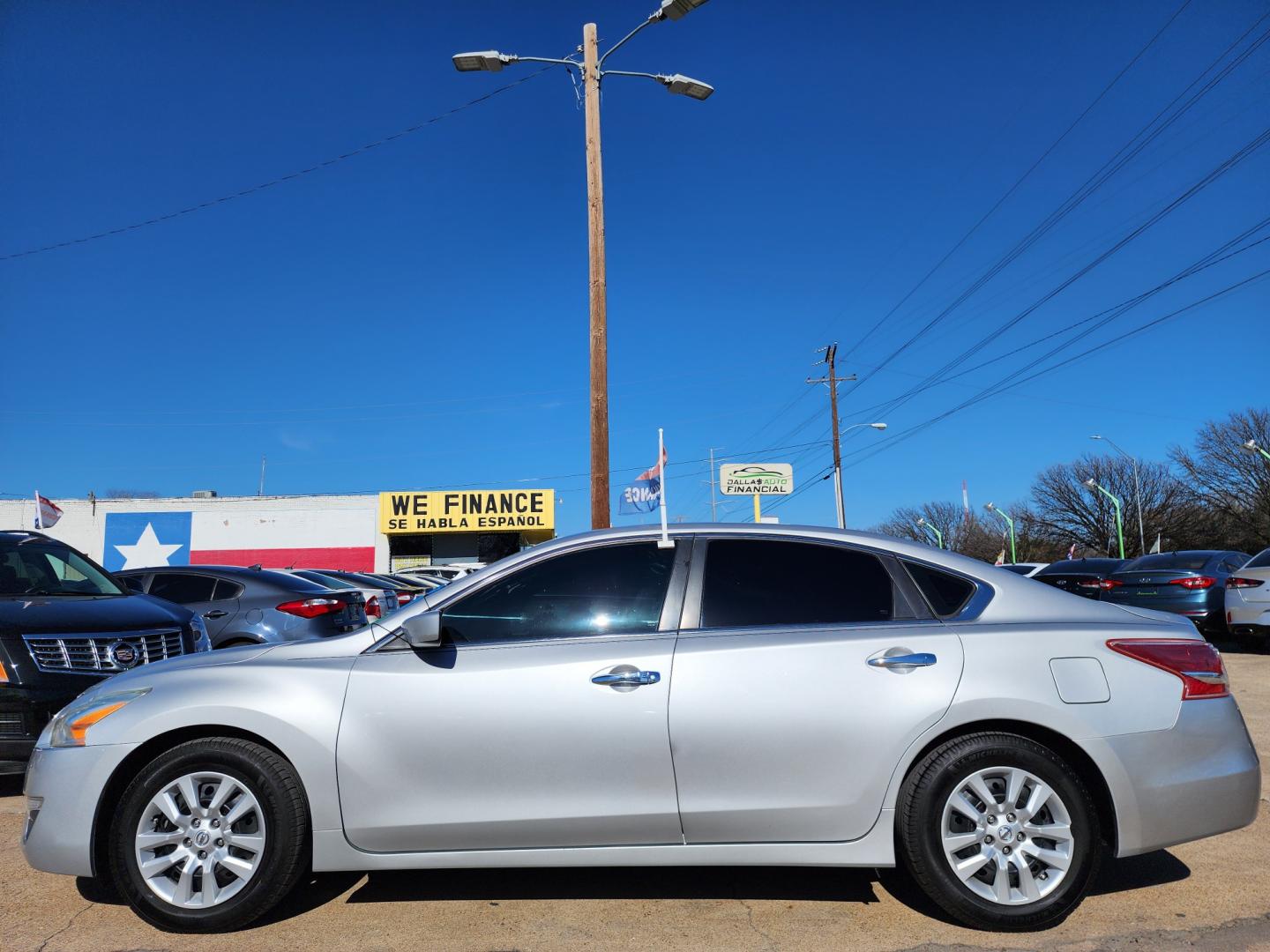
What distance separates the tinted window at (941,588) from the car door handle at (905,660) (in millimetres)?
258

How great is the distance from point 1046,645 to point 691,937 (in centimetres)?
180

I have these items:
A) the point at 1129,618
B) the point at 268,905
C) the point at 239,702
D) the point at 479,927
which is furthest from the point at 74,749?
the point at 1129,618

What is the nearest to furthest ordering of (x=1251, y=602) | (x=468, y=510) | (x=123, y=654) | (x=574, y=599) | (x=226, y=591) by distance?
(x=574, y=599)
(x=123, y=654)
(x=226, y=591)
(x=1251, y=602)
(x=468, y=510)

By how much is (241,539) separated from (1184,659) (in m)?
42.3

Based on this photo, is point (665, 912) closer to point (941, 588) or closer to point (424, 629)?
point (424, 629)

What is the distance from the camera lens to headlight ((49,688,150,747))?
3.48 meters

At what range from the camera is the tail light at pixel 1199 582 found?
469 inches

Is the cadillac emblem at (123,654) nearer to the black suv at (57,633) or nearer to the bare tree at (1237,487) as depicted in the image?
the black suv at (57,633)

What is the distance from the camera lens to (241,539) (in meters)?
40.3

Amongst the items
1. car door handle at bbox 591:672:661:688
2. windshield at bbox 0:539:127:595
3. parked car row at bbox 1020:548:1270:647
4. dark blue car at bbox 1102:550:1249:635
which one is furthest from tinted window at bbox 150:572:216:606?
dark blue car at bbox 1102:550:1249:635

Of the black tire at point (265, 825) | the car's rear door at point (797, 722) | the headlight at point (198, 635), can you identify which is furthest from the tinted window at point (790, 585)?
the headlight at point (198, 635)

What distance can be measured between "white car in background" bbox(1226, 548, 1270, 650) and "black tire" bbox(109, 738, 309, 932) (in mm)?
11152

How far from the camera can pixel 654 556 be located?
3.77 metres

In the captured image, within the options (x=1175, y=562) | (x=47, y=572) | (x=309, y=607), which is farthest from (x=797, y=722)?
(x=1175, y=562)
